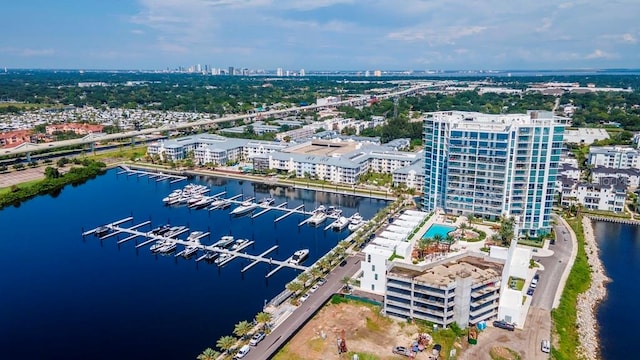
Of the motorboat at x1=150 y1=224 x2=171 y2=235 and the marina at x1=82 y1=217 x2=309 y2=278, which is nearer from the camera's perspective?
the marina at x1=82 y1=217 x2=309 y2=278

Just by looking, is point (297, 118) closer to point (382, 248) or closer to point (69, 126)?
point (69, 126)

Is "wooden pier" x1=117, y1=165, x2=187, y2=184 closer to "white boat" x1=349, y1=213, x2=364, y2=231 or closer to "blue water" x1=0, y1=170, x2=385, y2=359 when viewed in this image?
"blue water" x1=0, y1=170, x2=385, y2=359

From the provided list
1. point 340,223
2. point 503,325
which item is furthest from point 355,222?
point 503,325

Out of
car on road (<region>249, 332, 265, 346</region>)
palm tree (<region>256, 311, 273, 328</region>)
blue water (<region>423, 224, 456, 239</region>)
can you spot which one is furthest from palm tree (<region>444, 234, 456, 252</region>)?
car on road (<region>249, 332, 265, 346</region>)

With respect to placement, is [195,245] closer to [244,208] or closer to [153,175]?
[244,208]

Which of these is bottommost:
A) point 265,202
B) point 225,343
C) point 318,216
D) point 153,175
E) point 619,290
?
point 619,290

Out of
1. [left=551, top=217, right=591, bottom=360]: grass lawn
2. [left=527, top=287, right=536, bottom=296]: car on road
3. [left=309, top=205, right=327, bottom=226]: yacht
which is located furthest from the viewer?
[left=309, top=205, right=327, bottom=226]: yacht

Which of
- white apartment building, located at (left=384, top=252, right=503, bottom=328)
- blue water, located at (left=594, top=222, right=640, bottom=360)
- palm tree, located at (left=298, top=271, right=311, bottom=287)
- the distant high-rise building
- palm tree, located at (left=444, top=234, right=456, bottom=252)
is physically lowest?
blue water, located at (left=594, top=222, right=640, bottom=360)

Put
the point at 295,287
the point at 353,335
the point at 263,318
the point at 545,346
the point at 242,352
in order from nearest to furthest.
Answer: the point at 242,352, the point at 545,346, the point at 353,335, the point at 263,318, the point at 295,287

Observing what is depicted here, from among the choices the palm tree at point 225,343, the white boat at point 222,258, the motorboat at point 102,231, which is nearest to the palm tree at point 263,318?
the palm tree at point 225,343
